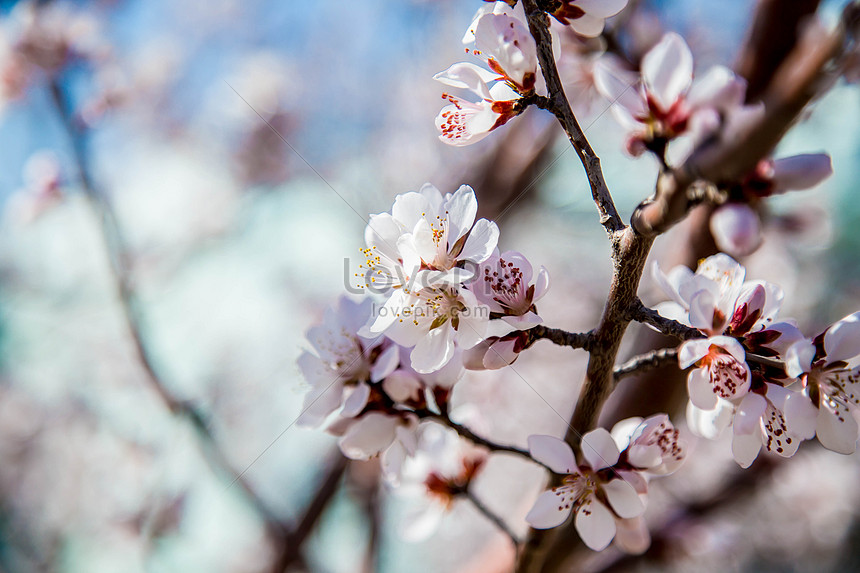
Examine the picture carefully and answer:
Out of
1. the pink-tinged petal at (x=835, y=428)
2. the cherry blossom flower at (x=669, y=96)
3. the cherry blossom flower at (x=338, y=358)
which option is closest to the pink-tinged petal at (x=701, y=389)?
the pink-tinged petal at (x=835, y=428)

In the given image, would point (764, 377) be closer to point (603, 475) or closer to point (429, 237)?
point (603, 475)

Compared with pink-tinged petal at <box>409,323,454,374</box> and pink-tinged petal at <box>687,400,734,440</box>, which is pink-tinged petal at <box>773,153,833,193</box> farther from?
pink-tinged petal at <box>409,323,454,374</box>

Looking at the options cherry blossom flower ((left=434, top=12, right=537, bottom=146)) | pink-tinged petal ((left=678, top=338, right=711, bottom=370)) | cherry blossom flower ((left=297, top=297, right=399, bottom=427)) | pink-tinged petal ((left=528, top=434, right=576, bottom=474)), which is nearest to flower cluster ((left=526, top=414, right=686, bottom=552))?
pink-tinged petal ((left=528, top=434, right=576, bottom=474))

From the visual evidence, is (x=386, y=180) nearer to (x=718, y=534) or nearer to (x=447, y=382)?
(x=718, y=534)

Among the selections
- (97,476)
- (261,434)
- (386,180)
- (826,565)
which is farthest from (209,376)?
(826,565)

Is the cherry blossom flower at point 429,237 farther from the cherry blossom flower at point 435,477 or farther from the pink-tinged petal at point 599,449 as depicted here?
the cherry blossom flower at point 435,477

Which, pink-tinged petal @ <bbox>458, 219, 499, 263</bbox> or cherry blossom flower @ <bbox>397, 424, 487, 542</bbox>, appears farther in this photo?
cherry blossom flower @ <bbox>397, 424, 487, 542</bbox>
